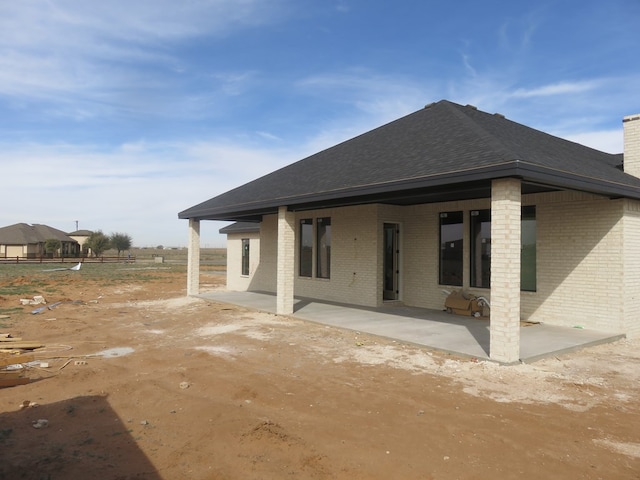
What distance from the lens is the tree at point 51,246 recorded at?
58.3 m

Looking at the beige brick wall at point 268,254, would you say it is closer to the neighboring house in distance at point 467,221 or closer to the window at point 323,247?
the neighboring house in distance at point 467,221

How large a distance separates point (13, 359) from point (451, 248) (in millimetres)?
10777

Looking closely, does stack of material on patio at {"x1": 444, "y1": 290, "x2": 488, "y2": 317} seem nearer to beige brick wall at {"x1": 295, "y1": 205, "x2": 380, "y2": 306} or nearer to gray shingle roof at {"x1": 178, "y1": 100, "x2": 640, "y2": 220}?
beige brick wall at {"x1": 295, "y1": 205, "x2": 380, "y2": 306}

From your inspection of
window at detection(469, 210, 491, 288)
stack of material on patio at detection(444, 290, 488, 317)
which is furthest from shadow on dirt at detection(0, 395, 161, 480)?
window at detection(469, 210, 491, 288)

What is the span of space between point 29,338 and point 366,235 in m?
9.37

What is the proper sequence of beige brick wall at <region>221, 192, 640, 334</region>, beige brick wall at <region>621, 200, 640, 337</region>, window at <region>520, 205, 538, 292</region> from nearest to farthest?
beige brick wall at <region>621, 200, 640, 337</region> → beige brick wall at <region>221, 192, 640, 334</region> → window at <region>520, 205, 538, 292</region>

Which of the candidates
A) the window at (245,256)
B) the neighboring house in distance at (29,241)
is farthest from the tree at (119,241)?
the window at (245,256)

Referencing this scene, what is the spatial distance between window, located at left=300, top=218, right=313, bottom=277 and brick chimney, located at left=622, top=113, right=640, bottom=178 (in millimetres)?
9789

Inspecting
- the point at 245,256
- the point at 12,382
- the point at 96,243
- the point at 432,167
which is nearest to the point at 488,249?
the point at 432,167

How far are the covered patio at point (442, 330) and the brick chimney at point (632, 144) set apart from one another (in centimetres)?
446

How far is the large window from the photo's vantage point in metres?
11.1

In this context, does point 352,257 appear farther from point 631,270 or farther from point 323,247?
point 631,270

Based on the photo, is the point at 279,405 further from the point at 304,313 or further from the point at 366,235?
the point at 366,235

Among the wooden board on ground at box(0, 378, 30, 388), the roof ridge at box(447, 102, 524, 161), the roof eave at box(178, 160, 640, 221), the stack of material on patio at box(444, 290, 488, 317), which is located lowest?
the wooden board on ground at box(0, 378, 30, 388)
